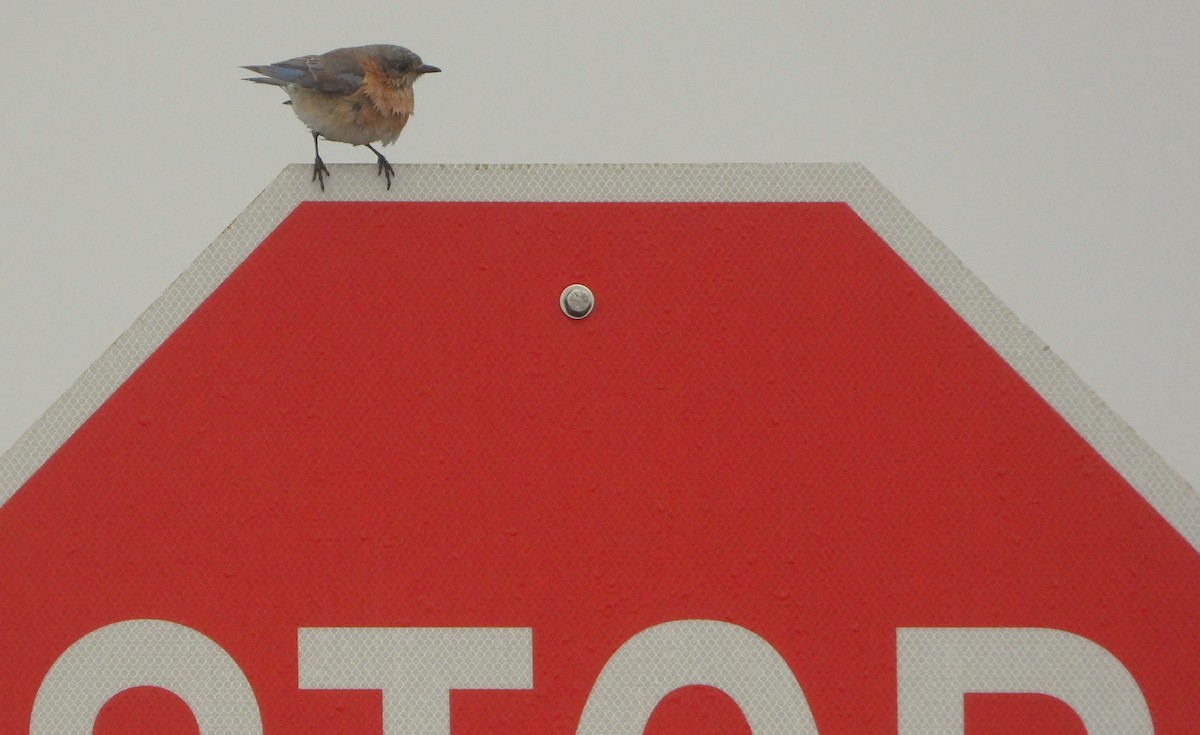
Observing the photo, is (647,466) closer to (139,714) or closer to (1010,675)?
(1010,675)

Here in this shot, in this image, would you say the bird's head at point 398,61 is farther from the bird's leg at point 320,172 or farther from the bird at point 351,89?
the bird's leg at point 320,172

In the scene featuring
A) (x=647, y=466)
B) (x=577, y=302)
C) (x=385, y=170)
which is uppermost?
(x=385, y=170)

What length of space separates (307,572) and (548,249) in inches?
21.5

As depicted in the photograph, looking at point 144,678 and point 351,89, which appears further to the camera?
point 351,89

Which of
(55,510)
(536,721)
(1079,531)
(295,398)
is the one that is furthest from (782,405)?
(55,510)

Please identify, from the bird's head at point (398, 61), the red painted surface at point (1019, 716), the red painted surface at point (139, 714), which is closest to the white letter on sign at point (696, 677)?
the red painted surface at point (1019, 716)

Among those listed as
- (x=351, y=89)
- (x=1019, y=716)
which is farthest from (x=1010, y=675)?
(x=351, y=89)

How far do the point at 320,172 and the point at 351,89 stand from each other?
633 mm

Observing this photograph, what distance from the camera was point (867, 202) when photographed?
160cm

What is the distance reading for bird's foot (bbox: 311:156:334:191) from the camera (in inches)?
64.3

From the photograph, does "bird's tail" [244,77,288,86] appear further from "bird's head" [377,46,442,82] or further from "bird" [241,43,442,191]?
"bird's head" [377,46,442,82]

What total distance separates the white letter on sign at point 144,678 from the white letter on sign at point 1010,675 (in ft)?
2.92

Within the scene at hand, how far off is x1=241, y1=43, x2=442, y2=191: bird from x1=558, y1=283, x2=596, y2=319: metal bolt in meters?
0.79

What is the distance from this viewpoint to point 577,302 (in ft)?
5.24
